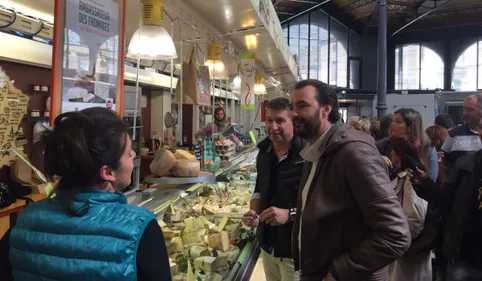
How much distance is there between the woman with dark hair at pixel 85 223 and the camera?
1.00 metres

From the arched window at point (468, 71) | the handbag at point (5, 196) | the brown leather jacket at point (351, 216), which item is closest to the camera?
the brown leather jacket at point (351, 216)

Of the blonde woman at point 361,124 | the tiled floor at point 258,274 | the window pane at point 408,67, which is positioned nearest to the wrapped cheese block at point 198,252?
the tiled floor at point 258,274

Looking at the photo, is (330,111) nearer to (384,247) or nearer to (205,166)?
(384,247)

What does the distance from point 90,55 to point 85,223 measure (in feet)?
2.75

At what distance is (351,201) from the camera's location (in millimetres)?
1561

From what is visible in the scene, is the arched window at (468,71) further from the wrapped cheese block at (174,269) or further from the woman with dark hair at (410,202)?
the wrapped cheese block at (174,269)

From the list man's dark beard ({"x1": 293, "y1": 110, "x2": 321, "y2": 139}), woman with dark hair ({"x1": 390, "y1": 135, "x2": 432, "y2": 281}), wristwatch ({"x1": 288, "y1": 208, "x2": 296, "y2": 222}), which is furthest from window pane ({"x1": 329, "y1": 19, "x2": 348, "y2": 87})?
man's dark beard ({"x1": 293, "y1": 110, "x2": 321, "y2": 139})

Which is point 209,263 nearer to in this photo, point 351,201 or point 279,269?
point 279,269

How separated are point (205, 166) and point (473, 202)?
6.30ft

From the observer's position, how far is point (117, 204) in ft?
3.54

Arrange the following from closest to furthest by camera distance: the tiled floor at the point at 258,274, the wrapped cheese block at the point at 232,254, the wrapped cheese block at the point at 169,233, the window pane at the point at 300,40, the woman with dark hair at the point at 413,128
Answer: the wrapped cheese block at the point at 169,233 < the wrapped cheese block at the point at 232,254 < the tiled floor at the point at 258,274 < the woman with dark hair at the point at 413,128 < the window pane at the point at 300,40

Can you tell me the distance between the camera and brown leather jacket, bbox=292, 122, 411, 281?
1465 mm

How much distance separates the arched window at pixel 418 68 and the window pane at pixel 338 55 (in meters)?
2.72

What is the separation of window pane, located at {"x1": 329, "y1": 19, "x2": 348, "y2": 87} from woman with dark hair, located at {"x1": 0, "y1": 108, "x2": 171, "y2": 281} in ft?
64.7
